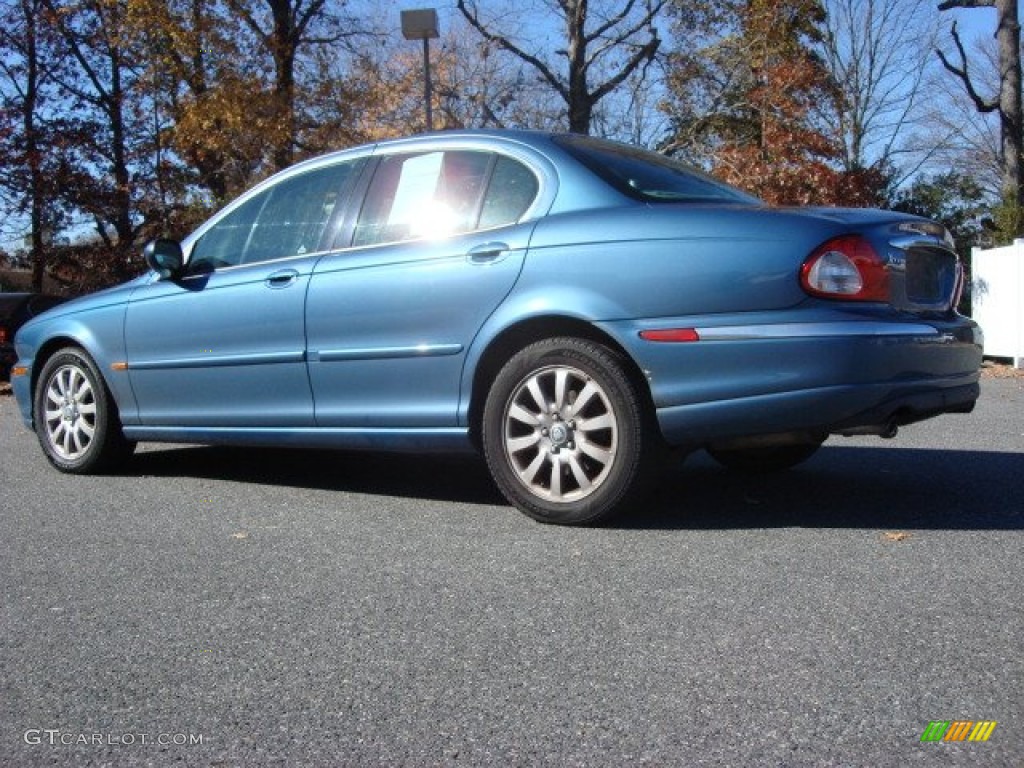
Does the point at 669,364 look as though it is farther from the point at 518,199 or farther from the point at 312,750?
the point at 312,750

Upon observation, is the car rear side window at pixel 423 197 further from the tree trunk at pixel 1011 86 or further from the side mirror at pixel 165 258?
the tree trunk at pixel 1011 86

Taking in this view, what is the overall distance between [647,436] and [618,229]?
80cm

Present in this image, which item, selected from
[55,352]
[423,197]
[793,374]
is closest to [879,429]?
[793,374]

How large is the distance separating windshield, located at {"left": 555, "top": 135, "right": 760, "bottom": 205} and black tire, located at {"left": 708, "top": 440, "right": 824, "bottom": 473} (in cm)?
125

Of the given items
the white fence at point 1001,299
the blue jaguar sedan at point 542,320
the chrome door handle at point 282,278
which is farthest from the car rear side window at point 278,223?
the white fence at point 1001,299

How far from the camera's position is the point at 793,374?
3.75 metres

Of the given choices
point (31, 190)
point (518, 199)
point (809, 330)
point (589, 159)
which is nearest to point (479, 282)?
point (518, 199)

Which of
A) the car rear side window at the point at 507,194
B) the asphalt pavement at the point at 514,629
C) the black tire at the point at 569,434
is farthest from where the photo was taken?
the car rear side window at the point at 507,194

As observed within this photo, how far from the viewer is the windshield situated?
4.36 m

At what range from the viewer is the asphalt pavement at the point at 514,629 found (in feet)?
7.66

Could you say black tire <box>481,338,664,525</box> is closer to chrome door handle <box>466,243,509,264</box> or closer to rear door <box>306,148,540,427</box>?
rear door <box>306,148,540,427</box>

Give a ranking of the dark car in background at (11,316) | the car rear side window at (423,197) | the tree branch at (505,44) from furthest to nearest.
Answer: the tree branch at (505,44) → the dark car in background at (11,316) → the car rear side window at (423,197)

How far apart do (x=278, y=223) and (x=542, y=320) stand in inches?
70.4

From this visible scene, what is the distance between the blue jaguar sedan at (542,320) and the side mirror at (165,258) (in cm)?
1
